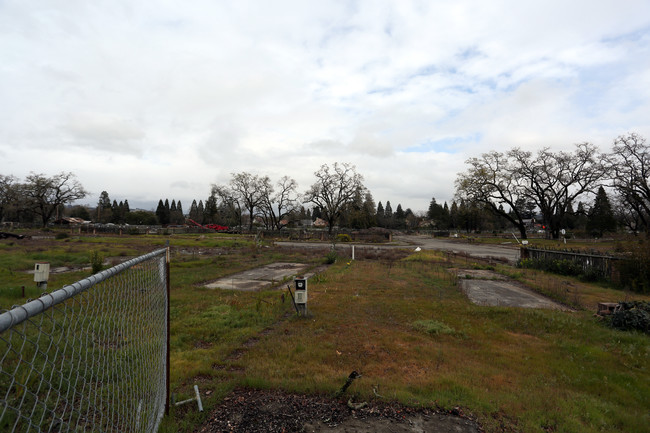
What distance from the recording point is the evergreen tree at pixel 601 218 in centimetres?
5284

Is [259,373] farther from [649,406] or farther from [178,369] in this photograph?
[649,406]

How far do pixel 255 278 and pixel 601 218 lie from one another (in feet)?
206

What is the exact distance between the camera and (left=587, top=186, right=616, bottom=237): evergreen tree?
52.8 m

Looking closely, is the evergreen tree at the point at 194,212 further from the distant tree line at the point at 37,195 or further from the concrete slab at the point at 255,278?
the concrete slab at the point at 255,278

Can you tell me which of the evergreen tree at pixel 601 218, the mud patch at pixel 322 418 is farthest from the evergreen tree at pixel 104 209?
the evergreen tree at pixel 601 218

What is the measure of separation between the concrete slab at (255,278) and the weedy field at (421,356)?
1438 mm

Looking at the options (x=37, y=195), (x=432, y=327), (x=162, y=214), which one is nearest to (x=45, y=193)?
(x=37, y=195)

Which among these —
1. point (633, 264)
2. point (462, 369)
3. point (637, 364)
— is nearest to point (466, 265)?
point (633, 264)

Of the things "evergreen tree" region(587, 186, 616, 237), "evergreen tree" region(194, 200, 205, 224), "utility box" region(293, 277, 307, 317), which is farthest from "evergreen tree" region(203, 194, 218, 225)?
"utility box" region(293, 277, 307, 317)

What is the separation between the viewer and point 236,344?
6.21 metres

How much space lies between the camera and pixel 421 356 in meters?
5.75

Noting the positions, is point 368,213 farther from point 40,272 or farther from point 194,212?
point 40,272

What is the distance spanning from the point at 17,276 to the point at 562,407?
16.9m

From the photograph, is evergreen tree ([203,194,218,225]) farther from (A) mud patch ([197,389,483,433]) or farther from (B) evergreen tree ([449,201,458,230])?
(A) mud patch ([197,389,483,433])
